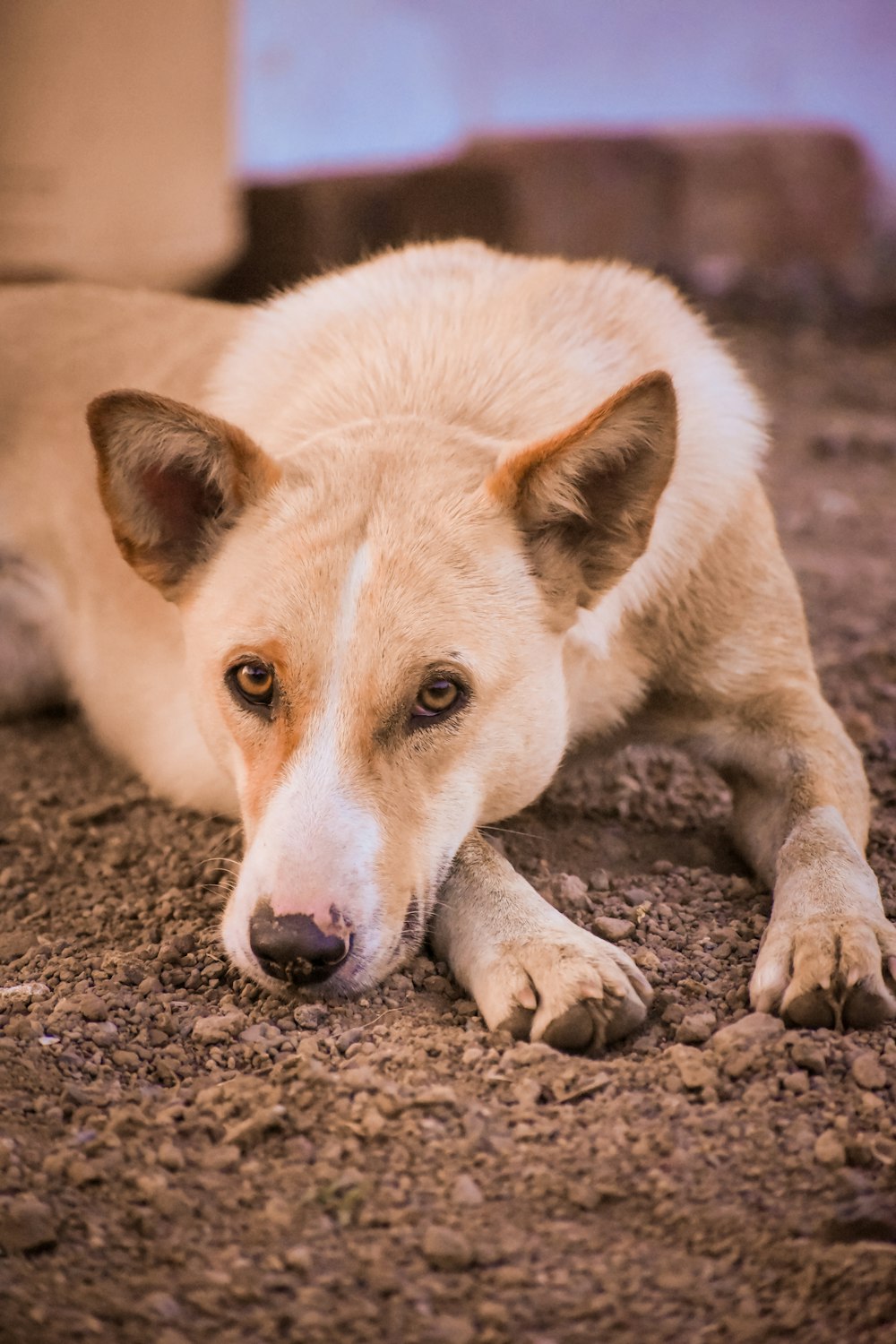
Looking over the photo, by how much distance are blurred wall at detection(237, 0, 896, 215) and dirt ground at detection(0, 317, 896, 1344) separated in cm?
632

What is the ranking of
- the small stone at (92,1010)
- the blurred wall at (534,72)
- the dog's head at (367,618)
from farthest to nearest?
the blurred wall at (534,72)
the small stone at (92,1010)
the dog's head at (367,618)

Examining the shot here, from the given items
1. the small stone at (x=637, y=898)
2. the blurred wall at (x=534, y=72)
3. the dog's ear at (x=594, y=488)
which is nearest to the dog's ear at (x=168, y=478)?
the dog's ear at (x=594, y=488)

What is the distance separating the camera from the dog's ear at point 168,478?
7.91 feet

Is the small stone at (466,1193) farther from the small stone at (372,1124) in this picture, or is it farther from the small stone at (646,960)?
the small stone at (646,960)

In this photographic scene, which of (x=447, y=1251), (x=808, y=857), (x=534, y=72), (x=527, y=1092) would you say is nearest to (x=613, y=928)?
(x=808, y=857)

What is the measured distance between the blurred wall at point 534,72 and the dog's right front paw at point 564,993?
6.54 metres

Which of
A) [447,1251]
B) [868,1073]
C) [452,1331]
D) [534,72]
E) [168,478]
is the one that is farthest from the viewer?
[534,72]

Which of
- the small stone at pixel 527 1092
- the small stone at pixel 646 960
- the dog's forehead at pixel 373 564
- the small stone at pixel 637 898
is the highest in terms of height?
the dog's forehead at pixel 373 564

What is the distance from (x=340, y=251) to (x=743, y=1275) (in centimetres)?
678

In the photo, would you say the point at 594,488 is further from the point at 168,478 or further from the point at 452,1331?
the point at 452,1331

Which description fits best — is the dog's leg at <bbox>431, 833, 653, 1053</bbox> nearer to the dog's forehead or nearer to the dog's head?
the dog's head

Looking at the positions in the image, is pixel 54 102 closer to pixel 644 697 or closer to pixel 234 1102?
pixel 644 697

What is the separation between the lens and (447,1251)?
1744 mm

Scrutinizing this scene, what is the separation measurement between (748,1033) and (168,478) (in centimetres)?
146
